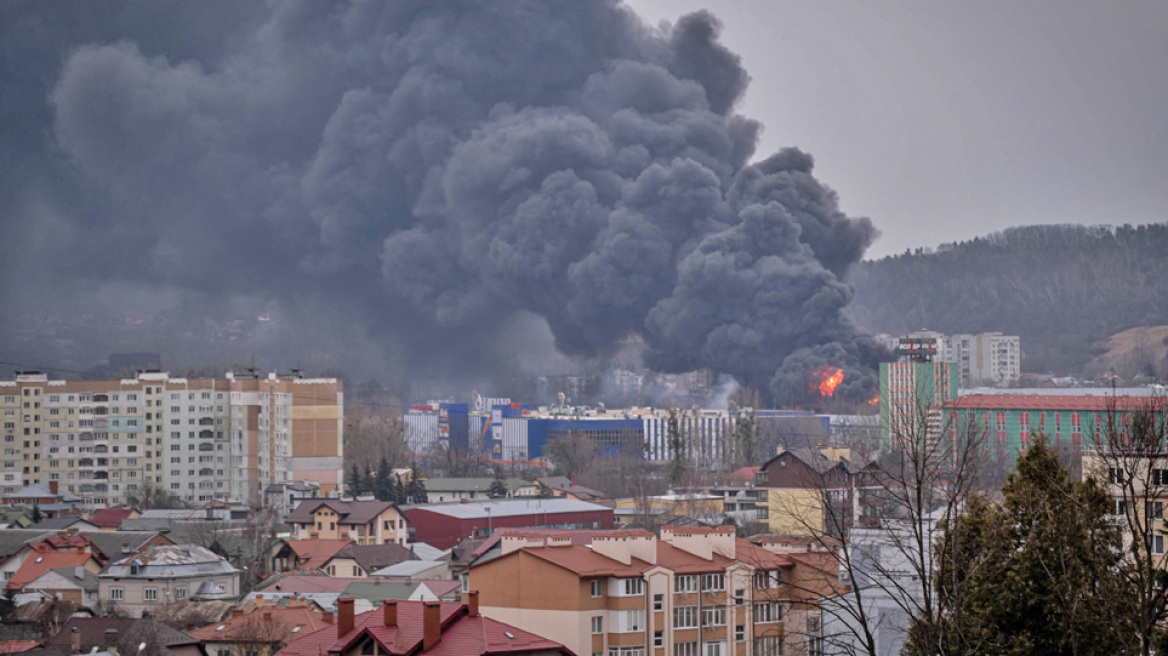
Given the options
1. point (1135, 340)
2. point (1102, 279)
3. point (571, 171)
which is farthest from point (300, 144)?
point (1102, 279)

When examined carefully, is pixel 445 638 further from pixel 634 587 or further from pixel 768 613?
pixel 768 613

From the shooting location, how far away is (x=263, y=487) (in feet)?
174

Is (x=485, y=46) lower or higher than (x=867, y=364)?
higher

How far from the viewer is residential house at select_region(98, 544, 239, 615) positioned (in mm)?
28984

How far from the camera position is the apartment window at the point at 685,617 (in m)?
19.0

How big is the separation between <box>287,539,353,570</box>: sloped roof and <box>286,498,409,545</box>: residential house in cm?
198

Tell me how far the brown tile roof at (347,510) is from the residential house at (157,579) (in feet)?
26.8

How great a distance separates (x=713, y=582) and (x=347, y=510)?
21100 mm

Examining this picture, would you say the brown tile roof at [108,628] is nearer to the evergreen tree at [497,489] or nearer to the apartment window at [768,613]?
the apartment window at [768,613]

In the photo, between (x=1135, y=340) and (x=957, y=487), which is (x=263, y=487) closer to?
(x=957, y=487)

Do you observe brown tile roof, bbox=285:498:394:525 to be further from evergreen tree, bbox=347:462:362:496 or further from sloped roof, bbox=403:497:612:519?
evergreen tree, bbox=347:462:362:496

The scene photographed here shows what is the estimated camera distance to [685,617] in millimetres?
19047

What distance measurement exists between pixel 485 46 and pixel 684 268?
2186cm

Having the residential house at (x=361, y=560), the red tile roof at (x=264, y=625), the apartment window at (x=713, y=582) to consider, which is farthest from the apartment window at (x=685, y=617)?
the residential house at (x=361, y=560)
